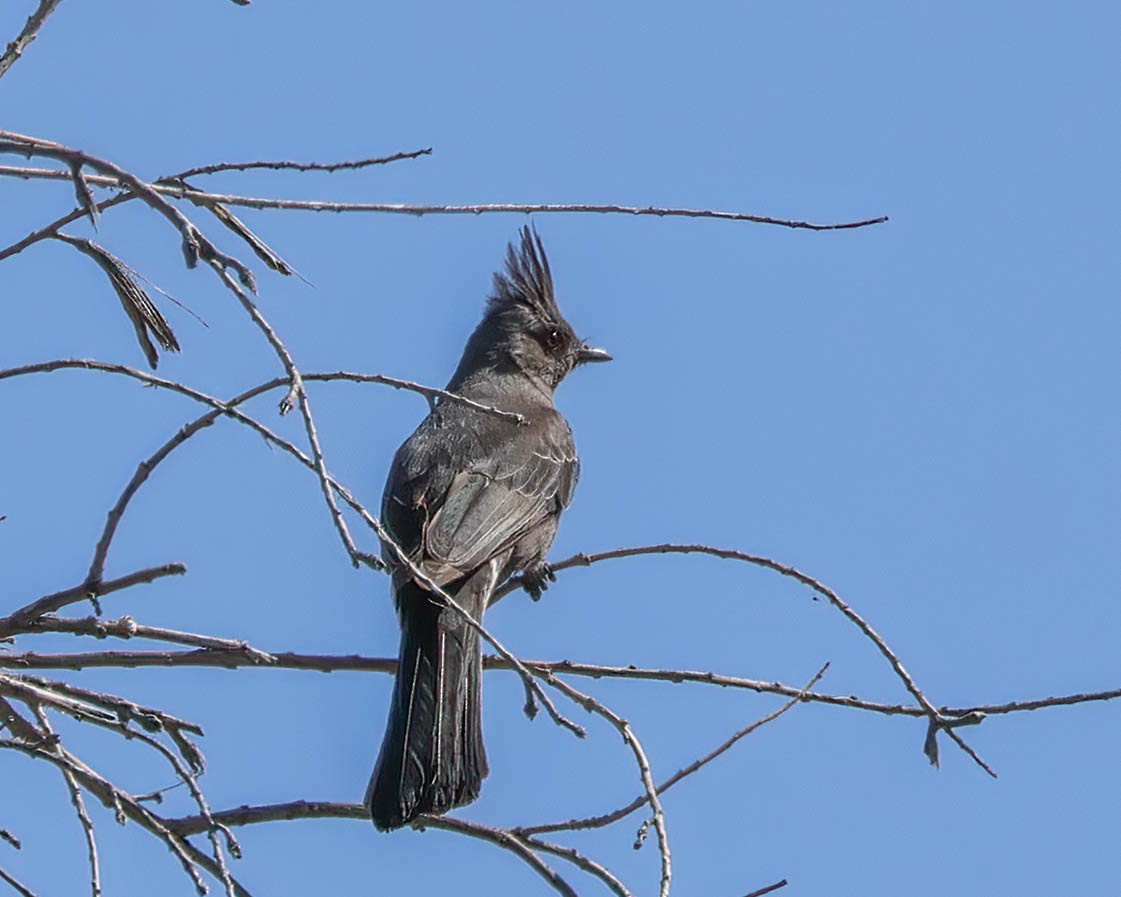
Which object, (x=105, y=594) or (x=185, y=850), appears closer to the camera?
(x=185, y=850)

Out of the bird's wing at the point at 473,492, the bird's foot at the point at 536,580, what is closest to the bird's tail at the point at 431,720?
the bird's wing at the point at 473,492

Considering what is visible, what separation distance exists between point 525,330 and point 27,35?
5093mm

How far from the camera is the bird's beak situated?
836 cm

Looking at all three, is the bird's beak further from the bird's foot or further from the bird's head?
the bird's foot

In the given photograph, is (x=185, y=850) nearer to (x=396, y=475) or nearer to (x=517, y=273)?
(x=396, y=475)

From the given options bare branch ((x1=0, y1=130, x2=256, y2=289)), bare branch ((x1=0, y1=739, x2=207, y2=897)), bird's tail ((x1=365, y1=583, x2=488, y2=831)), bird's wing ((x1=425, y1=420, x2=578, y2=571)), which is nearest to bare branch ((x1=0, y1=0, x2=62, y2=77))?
bare branch ((x1=0, y1=130, x2=256, y2=289))

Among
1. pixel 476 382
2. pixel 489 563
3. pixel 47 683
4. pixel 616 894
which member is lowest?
pixel 616 894

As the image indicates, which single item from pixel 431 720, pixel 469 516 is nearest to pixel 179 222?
pixel 431 720

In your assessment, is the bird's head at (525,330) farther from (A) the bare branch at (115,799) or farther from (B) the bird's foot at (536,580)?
(A) the bare branch at (115,799)

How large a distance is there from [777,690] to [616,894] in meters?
0.85

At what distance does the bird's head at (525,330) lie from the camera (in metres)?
8.09

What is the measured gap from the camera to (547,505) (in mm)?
6773

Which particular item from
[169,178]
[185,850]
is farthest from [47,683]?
[169,178]

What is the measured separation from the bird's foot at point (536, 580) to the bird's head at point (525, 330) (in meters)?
1.74
